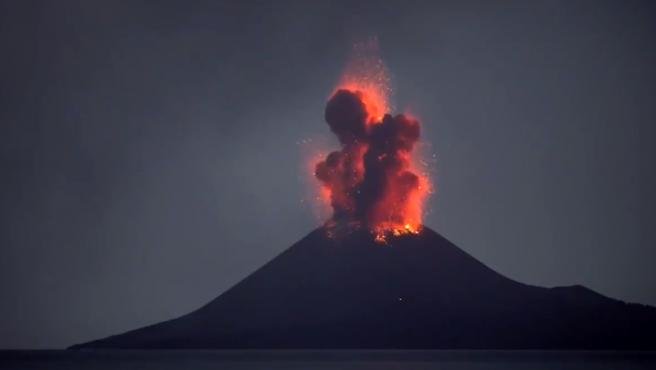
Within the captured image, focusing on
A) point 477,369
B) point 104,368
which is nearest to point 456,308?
point 477,369

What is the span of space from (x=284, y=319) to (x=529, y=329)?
52.3 metres

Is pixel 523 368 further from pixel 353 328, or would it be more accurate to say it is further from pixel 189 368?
pixel 353 328

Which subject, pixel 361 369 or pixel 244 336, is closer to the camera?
pixel 361 369

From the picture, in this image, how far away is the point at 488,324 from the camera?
653 ft

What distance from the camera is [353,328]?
193m

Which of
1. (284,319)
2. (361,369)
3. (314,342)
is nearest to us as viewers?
(361,369)

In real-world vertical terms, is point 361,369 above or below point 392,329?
below

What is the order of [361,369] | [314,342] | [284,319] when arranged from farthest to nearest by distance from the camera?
[284,319] < [314,342] < [361,369]

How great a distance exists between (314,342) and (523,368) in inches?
2756

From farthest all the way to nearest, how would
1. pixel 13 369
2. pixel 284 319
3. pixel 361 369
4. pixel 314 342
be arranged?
pixel 284 319 < pixel 314 342 < pixel 13 369 < pixel 361 369

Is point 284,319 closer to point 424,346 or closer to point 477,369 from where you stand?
point 424,346

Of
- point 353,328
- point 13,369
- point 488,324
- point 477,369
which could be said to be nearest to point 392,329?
point 353,328

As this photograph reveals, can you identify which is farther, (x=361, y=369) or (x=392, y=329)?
(x=392, y=329)

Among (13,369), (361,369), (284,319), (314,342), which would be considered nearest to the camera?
(361,369)
